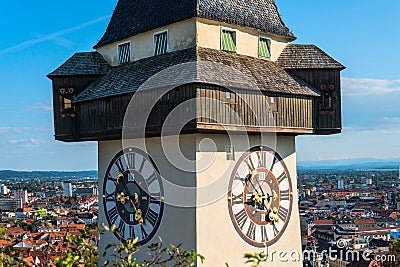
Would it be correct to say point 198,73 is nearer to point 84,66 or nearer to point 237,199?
point 237,199

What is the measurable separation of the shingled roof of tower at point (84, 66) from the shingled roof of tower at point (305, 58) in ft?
10.2

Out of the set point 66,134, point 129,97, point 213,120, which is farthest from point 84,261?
point 66,134

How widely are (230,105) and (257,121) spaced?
2.06ft

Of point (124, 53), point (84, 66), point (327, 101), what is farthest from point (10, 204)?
point (327, 101)

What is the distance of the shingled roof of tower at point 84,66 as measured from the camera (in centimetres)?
1025

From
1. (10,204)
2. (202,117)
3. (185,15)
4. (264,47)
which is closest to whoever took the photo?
(202,117)

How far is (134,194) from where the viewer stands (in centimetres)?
989

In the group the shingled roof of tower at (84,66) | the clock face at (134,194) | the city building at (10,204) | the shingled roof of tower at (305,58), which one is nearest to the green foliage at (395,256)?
the shingled roof of tower at (305,58)

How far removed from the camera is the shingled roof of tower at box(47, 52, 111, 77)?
33.6 feet

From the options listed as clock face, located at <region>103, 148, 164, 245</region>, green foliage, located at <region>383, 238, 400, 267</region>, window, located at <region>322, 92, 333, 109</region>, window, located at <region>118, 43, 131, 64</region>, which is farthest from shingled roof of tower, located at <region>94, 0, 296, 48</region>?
green foliage, located at <region>383, 238, 400, 267</region>

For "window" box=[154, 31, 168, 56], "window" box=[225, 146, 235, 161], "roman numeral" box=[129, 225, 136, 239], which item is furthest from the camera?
"roman numeral" box=[129, 225, 136, 239]

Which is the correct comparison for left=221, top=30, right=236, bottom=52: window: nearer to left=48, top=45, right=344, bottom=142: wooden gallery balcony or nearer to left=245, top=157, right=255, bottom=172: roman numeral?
left=48, top=45, right=344, bottom=142: wooden gallery balcony

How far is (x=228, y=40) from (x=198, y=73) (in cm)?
130

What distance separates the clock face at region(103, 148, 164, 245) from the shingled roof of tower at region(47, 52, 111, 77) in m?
1.54
